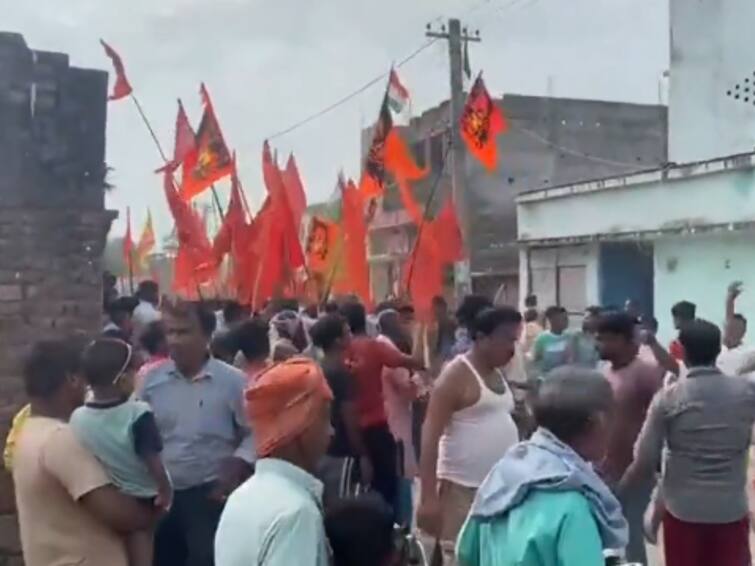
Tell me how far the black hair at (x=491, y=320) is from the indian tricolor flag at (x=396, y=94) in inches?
444

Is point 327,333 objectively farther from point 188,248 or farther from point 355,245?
point 188,248

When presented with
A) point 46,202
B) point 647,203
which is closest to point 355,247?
point 647,203

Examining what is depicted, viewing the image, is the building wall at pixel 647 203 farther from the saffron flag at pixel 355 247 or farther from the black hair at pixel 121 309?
the black hair at pixel 121 309

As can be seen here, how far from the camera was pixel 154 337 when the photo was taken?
22.1 ft

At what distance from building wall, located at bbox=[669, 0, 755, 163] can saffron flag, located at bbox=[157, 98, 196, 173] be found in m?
8.92

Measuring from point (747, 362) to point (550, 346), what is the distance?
290 centimetres

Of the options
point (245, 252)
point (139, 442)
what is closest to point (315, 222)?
point (245, 252)

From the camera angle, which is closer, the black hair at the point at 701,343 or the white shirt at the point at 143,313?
the black hair at the point at 701,343

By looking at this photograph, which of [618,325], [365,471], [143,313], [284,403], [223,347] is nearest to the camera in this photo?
[284,403]

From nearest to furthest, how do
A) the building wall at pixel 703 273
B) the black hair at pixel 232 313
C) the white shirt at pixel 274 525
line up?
the white shirt at pixel 274 525, the black hair at pixel 232 313, the building wall at pixel 703 273

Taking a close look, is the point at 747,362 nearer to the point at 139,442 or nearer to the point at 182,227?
the point at 139,442

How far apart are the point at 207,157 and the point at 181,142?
31.6 inches

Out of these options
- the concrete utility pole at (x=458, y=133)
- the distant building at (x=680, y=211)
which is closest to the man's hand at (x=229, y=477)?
the distant building at (x=680, y=211)

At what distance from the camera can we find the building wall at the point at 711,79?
18812 millimetres
